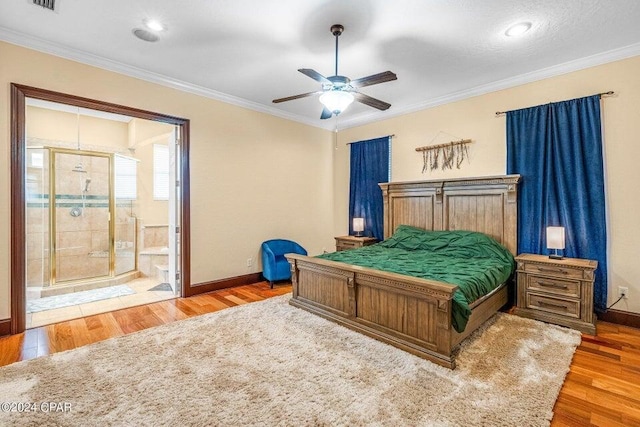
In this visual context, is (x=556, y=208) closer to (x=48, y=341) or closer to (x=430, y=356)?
(x=430, y=356)

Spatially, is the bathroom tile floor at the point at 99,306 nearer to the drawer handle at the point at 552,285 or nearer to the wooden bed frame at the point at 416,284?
the wooden bed frame at the point at 416,284

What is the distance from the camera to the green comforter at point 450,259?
249 centimetres

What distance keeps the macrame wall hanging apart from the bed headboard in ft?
1.04

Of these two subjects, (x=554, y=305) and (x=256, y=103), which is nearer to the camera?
(x=554, y=305)

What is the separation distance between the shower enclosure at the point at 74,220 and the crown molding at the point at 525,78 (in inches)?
196

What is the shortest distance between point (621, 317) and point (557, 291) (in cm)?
76

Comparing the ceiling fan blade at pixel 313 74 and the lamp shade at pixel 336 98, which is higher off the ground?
the ceiling fan blade at pixel 313 74

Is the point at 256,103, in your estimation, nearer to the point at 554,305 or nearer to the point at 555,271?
the point at 555,271

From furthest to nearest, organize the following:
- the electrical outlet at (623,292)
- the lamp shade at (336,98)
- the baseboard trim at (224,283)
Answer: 1. the baseboard trim at (224,283)
2. the electrical outlet at (623,292)
3. the lamp shade at (336,98)

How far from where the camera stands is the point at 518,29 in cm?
269

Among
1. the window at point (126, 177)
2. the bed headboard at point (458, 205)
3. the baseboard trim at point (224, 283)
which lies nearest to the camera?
the bed headboard at point (458, 205)

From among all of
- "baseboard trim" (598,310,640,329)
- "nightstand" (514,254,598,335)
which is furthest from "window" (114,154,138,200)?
"baseboard trim" (598,310,640,329)

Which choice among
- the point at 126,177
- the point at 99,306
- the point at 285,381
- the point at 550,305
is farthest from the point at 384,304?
the point at 126,177

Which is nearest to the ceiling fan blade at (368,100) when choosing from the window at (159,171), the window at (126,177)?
the window at (159,171)
